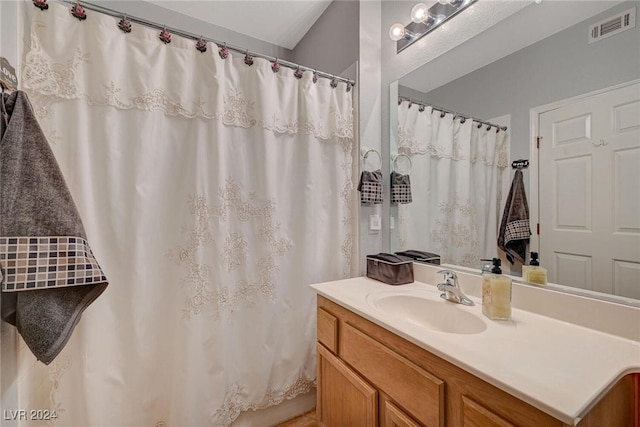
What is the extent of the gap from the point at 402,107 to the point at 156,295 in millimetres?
1718

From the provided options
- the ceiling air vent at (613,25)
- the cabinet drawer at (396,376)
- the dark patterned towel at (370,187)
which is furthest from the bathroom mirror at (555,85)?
the cabinet drawer at (396,376)

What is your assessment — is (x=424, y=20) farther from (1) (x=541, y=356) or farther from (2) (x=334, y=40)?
(1) (x=541, y=356)

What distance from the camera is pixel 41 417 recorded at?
103cm

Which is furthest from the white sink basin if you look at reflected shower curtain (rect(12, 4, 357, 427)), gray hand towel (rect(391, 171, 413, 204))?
gray hand towel (rect(391, 171, 413, 204))

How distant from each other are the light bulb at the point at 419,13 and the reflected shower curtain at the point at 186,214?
53 cm

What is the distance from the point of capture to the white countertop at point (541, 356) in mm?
550

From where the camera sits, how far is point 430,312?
116 centimetres

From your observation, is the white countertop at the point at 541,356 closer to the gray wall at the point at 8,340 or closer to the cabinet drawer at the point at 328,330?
the cabinet drawer at the point at 328,330

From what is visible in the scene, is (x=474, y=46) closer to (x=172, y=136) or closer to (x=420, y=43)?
(x=420, y=43)

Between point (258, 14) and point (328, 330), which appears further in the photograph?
point (258, 14)

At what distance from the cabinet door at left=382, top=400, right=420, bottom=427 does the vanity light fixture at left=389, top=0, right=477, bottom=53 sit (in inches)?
70.0

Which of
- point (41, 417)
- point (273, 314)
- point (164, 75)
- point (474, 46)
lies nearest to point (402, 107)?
point (474, 46)

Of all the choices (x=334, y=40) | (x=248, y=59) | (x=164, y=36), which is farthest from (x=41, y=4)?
(x=334, y=40)

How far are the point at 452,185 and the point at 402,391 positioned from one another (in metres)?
1.06
